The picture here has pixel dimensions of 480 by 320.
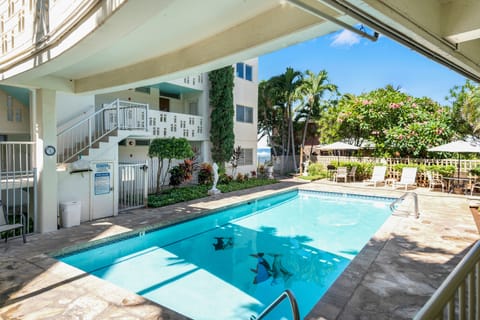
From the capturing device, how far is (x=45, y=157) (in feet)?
24.4

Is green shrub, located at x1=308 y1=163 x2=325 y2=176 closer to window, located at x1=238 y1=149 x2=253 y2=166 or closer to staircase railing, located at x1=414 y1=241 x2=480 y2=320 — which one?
window, located at x1=238 y1=149 x2=253 y2=166

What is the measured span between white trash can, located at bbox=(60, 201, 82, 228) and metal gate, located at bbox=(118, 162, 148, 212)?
1992 mm

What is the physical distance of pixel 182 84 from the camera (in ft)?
51.5

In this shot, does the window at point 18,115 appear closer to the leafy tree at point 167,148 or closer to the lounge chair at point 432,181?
the leafy tree at point 167,148

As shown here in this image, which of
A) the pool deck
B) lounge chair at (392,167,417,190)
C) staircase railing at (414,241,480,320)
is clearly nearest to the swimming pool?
the pool deck

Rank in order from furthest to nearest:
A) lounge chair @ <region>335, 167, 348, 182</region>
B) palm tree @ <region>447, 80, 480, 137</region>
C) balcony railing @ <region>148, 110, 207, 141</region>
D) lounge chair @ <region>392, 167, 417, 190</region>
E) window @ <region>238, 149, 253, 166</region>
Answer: window @ <region>238, 149, 253, 166</region>, lounge chair @ <region>335, 167, 348, 182</region>, palm tree @ <region>447, 80, 480, 137</region>, lounge chair @ <region>392, 167, 417, 190</region>, balcony railing @ <region>148, 110, 207, 141</region>

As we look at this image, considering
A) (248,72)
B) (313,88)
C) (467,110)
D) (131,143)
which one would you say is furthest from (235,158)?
(467,110)

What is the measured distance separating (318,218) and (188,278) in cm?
663

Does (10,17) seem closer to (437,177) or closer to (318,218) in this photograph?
(318,218)

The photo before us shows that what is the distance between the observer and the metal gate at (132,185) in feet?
33.8

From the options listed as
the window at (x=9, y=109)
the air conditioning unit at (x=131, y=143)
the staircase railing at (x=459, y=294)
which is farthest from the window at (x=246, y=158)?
the staircase railing at (x=459, y=294)

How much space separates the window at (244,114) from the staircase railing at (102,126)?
30.6 ft

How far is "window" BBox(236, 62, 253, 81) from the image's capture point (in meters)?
19.8

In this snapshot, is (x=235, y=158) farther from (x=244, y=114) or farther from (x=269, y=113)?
(x=269, y=113)
